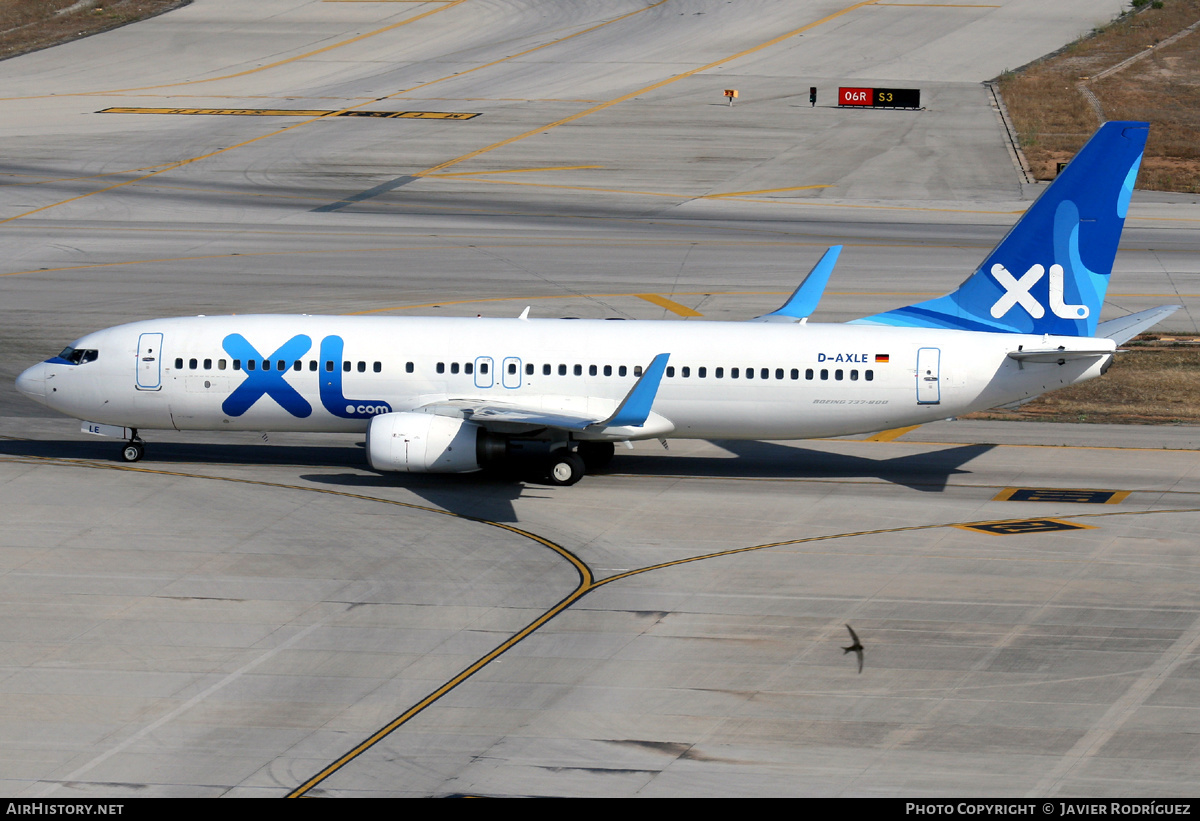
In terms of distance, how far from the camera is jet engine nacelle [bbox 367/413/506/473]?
38.5 m

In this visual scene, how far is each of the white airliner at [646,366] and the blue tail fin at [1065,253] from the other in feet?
0.13

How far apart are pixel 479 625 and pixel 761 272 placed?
3841cm

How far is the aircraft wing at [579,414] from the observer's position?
3747cm

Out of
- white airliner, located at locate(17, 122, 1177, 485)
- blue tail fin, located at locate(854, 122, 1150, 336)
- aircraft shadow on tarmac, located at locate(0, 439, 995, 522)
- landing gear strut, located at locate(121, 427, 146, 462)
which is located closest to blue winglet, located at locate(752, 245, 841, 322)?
white airliner, located at locate(17, 122, 1177, 485)

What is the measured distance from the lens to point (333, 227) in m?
74.7

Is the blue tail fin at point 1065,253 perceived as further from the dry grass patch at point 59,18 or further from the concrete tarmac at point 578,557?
the dry grass patch at point 59,18

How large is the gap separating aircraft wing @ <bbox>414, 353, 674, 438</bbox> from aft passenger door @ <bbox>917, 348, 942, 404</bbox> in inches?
280

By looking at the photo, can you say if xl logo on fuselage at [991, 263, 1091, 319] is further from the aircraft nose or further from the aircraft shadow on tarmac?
the aircraft nose

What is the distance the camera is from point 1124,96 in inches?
4016

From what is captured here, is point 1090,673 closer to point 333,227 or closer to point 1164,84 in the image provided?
point 333,227

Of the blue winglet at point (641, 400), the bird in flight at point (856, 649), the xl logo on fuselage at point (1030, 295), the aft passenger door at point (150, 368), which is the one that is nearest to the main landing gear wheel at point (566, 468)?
the blue winglet at point (641, 400)

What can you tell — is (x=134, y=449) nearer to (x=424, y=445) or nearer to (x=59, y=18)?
(x=424, y=445)

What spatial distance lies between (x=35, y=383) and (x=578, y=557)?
18.6 meters

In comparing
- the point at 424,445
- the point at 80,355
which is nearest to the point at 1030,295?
the point at 424,445
